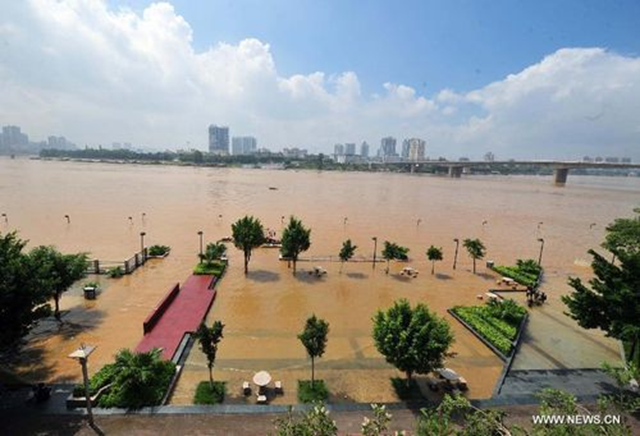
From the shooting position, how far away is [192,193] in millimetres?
69688

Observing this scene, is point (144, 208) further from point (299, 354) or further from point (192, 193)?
point (299, 354)

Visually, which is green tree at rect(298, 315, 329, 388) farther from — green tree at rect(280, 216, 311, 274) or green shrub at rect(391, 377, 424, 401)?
green tree at rect(280, 216, 311, 274)

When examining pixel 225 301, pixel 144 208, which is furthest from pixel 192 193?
pixel 225 301

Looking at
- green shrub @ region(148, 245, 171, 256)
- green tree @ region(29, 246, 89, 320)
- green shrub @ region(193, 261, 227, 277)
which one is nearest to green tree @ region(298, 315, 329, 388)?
green tree @ region(29, 246, 89, 320)

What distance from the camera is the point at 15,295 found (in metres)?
11.5

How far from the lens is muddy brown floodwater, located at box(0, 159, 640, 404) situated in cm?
1373

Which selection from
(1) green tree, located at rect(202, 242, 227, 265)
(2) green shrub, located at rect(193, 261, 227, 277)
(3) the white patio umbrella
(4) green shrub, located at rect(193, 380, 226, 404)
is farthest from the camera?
(1) green tree, located at rect(202, 242, 227, 265)

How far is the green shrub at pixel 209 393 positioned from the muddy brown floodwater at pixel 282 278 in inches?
13.8

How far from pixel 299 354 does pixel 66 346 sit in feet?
31.0

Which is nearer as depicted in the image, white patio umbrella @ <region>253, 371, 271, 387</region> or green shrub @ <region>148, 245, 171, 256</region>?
white patio umbrella @ <region>253, 371, 271, 387</region>

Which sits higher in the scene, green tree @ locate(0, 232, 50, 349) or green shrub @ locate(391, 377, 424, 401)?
green tree @ locate(0, 232, 50, 349)

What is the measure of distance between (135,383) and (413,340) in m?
8.68

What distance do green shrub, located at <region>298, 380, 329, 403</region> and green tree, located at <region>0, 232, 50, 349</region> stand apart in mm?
9235

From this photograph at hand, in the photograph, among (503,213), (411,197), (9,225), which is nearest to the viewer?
(9,225)
